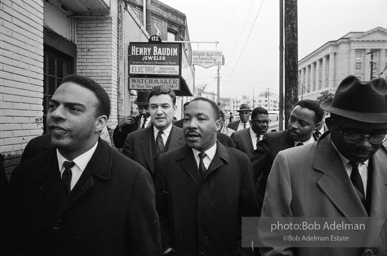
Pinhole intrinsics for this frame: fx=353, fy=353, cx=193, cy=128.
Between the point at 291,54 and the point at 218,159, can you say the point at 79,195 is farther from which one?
the point at 291,54

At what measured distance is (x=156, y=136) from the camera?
14.6 ft

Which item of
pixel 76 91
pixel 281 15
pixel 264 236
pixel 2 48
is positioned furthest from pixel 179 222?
pixel 281 15

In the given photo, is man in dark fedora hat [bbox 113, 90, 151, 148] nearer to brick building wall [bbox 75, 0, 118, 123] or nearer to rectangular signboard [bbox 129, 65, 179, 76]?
brick building wall [bbox 75, 0, 118, 123]

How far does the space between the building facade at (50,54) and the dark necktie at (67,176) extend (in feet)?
8.58

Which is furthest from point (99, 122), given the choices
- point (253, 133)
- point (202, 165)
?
point (253, 133)

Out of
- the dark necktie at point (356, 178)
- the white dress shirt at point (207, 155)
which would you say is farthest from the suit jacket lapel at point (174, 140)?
the dark necktie at point (356, 178)

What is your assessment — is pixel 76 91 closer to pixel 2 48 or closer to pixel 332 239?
pixel 332 239

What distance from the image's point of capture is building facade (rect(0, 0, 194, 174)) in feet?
14.4

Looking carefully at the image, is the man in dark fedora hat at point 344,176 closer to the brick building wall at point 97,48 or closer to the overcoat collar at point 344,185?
the overcoat collar at point 344,185

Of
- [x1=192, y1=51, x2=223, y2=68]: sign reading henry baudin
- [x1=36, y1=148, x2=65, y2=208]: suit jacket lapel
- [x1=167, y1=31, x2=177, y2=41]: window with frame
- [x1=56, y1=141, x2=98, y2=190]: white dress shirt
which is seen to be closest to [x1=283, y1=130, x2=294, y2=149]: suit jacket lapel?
[x1=56, y1=141, x2=98, y2=190]: white dress shirt

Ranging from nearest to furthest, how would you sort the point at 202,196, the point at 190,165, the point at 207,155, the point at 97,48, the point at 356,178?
the point at 356,178, the point at 202,196, the point at 190,165, the point at 207,155, the point at 97,48

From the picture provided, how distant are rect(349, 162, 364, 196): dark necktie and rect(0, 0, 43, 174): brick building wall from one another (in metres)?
3.89

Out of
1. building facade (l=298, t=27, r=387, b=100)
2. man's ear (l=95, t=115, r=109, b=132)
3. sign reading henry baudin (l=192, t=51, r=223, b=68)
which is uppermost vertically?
building facade (l=298, t=27, r=387, b=100)

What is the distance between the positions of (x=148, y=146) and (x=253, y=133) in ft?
8.88
